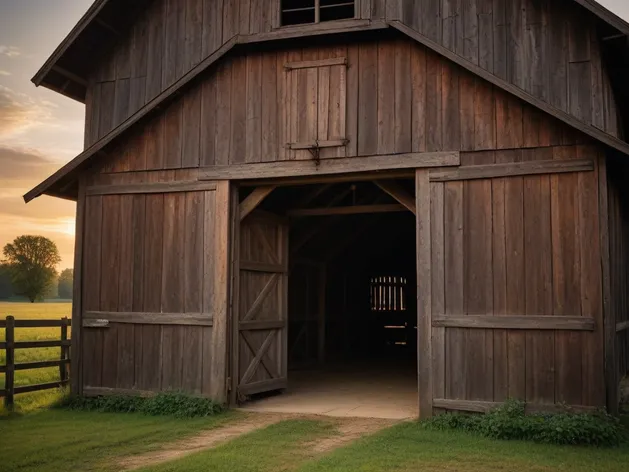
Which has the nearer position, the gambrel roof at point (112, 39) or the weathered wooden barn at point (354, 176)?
the gambrel roof at point (112, 39)

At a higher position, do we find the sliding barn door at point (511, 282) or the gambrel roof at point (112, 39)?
the gambrel roof at point (112, 39)

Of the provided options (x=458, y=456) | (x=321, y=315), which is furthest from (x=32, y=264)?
(x=458, y=456)

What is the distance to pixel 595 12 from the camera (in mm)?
10836

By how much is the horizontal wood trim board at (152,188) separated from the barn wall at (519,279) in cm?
407

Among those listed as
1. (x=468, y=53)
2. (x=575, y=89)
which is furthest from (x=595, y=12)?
(x=468, y=53)

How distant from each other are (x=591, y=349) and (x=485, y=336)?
4.88 feet

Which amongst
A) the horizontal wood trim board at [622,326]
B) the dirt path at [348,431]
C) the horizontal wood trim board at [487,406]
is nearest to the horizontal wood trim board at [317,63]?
the horizontal wood trim board at [487,406]

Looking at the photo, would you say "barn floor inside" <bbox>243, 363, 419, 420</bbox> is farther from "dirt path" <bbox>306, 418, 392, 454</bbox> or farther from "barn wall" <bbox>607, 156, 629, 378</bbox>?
"barn wall" <bbox>607, 156, 629, 378</bbox>

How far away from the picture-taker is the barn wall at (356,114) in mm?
11203

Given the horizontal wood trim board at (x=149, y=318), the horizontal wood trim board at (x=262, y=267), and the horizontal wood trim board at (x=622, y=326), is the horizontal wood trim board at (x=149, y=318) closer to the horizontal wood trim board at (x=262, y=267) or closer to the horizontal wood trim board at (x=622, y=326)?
the horizontal wood trim board at (x=262, y=267)

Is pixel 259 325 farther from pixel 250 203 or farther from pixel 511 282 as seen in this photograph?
pixel 511 282

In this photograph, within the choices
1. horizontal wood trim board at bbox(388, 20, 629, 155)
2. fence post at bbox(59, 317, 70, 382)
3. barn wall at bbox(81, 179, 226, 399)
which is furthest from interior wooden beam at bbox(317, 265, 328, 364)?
horizontal wood trim board at bbox(388, 20, 629, 155)

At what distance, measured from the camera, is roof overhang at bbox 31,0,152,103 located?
14141 millimetres

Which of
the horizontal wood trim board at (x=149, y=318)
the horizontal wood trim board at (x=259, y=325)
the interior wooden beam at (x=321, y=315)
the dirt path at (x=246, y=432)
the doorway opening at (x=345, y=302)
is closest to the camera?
the dirt path at (x=246, y=432)
